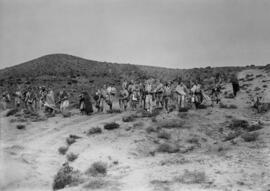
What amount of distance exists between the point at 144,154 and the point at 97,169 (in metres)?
2.47

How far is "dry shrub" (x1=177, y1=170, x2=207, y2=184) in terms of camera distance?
12109mm

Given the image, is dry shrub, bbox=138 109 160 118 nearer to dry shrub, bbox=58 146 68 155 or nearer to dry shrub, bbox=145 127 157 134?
dry shrub, bbox=145 127 157 134

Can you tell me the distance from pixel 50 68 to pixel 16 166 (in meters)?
50.8

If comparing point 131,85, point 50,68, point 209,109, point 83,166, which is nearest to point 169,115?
point 209,109

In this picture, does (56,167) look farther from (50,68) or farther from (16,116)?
(50,68)

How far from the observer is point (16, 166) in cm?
1384

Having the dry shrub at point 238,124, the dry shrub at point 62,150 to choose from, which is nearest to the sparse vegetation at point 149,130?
the dry shrub at point 238,124

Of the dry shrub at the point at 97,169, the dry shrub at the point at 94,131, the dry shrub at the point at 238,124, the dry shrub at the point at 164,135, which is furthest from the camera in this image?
the dry shrub at the point at 238,124

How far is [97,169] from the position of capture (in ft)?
46.5

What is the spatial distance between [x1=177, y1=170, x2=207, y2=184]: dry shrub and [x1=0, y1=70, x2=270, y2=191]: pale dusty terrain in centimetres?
6

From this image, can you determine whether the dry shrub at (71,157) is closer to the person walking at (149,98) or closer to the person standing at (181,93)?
the person walking at (149,98)

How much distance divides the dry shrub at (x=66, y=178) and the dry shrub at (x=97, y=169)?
0.39 metres

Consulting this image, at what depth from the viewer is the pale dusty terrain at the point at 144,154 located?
12391 millimetres

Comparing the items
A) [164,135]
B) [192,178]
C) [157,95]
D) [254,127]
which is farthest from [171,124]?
[192,178]
